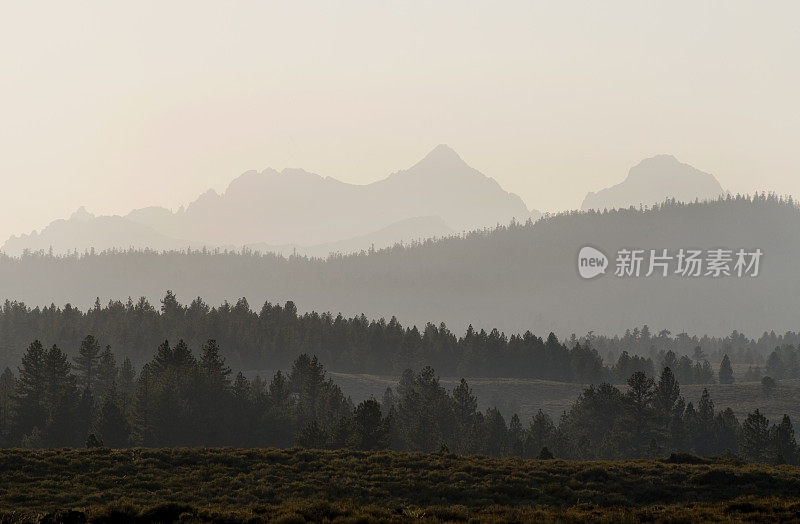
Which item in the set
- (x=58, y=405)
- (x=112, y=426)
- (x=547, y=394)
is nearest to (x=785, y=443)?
(x=112, y=426)

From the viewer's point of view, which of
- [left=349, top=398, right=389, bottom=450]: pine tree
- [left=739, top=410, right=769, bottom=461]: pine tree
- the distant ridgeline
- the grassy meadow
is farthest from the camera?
the distant ridgeline

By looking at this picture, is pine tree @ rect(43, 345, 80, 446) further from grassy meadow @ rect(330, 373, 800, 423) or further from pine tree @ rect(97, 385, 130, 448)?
grassy meadow @ rect(330, 373, 800, 423)

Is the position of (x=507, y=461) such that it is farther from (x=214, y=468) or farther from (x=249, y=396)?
(x=249, y=396)

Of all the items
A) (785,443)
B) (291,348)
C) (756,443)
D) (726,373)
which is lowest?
(756,443)

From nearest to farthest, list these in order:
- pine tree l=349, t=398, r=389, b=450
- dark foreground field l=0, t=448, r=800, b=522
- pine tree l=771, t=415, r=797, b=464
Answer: dark foreground field l=0, t=448, r=800, b=522, pine tree l=349, t=398, r=389, b=450, pine tree l=771, t=415, r=797, b=464

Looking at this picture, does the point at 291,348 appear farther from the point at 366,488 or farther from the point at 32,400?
the point at 366,488

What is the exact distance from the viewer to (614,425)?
10525cm

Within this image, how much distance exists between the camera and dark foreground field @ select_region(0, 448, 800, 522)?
102ft

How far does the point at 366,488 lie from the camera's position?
133 ft

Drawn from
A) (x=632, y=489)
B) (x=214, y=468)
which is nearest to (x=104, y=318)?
(x=214, y=468)

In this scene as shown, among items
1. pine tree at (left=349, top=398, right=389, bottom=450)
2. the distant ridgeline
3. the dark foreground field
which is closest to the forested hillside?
pine tree at (left=349, top=398, right=389, bottom=450)

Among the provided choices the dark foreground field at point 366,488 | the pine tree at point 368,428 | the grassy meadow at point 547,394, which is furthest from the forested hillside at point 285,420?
the grassy meadow at point 547,394

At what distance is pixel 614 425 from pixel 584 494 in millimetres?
68202

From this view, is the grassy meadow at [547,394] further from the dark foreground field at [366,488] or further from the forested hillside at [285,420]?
the dark foreground field at [366,488]
